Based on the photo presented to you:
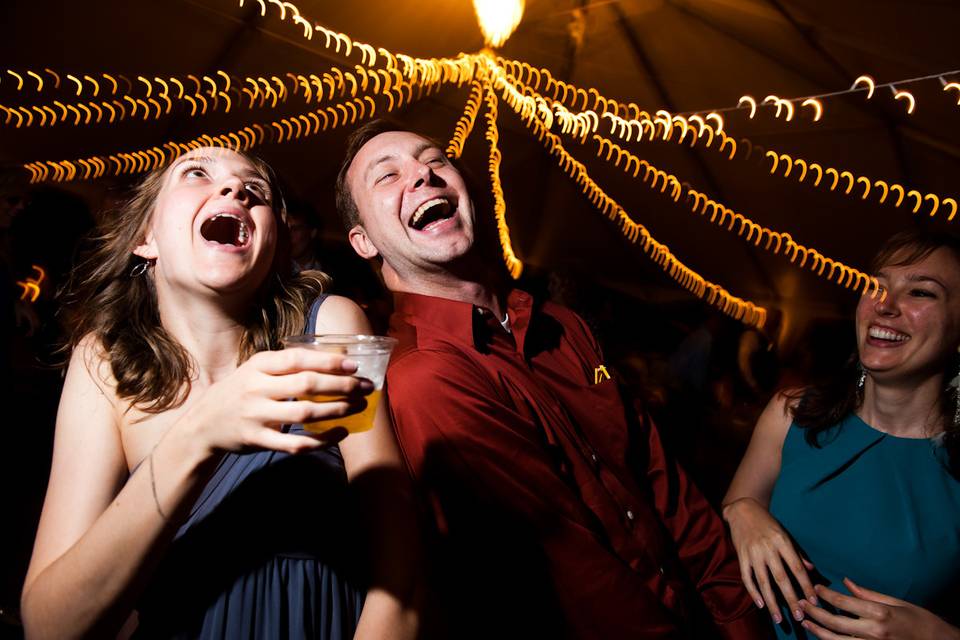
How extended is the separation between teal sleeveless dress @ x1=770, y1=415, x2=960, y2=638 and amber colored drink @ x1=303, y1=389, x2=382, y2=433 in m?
1.31

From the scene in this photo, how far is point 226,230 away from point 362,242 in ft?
1.75

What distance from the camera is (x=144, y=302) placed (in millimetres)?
1444

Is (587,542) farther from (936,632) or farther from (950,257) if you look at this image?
(950,257)

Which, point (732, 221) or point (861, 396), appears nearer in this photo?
point (861, 396)

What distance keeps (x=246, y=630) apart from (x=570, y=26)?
5351 millimetres

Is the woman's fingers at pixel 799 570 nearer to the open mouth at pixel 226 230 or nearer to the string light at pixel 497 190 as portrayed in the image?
the open mouth at pixel 226 230

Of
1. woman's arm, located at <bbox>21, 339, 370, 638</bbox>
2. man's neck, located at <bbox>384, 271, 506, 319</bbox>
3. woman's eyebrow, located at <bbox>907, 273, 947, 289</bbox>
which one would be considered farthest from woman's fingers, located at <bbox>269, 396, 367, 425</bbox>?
woman's eyebrow, located at <bbox>907, 273, 947, 289</bbox>

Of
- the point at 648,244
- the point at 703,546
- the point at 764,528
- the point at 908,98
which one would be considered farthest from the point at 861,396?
the point at 648,244

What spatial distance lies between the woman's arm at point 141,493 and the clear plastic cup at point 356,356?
0.05m

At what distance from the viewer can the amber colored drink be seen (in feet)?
2.96

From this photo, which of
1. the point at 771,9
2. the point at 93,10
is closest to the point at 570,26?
the point at 771,9

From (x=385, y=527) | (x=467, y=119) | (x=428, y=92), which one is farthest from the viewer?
(x=467, y=119)

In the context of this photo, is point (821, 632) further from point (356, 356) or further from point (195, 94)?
point (195, 94)

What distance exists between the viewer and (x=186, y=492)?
95 centimetres
